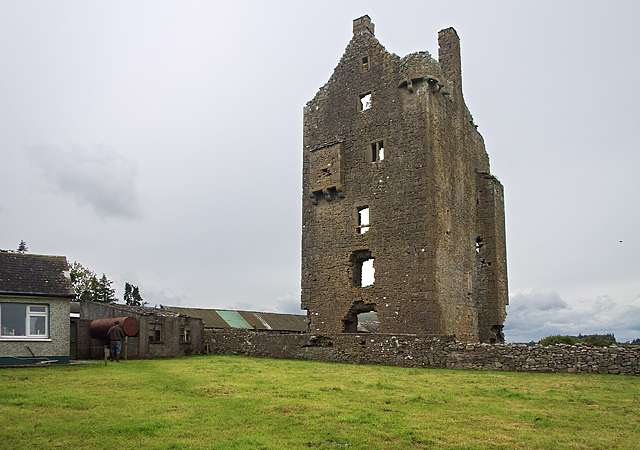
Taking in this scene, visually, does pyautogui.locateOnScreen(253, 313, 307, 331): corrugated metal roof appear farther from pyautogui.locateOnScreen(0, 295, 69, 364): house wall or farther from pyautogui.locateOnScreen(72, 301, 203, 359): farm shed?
pyautogui.locateOnScreen(0, 295, 69, 364): house wall

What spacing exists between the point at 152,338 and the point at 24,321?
6.57 m

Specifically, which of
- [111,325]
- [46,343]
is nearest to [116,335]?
[111,325]

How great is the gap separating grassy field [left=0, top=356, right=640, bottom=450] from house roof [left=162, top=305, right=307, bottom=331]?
22239 mm

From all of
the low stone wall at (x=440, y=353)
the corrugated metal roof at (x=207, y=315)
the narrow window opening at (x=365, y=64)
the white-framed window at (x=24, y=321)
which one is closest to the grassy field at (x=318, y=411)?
the low stone wall at (x=440, y=353)

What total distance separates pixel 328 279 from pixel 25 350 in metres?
13.4

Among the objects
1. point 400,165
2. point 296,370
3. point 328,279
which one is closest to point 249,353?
point 328,279

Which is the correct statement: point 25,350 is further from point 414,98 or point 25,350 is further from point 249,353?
point 414,98

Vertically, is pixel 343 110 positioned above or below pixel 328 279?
above

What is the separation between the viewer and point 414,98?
23875 millimetres

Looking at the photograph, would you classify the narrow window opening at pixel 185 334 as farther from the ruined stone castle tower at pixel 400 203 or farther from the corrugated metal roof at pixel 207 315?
the corrugated metal roof at pixel 207 315

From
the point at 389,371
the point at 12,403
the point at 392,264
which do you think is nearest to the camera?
the point at 12,403

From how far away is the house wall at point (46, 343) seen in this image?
17109 millimetres

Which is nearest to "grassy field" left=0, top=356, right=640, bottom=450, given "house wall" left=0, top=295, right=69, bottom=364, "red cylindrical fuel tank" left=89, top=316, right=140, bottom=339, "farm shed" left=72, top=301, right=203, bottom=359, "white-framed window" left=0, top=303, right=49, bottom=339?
"house wall" left=0, top=295, right=69, bottom=364

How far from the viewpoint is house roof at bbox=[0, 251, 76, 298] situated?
17.4m
